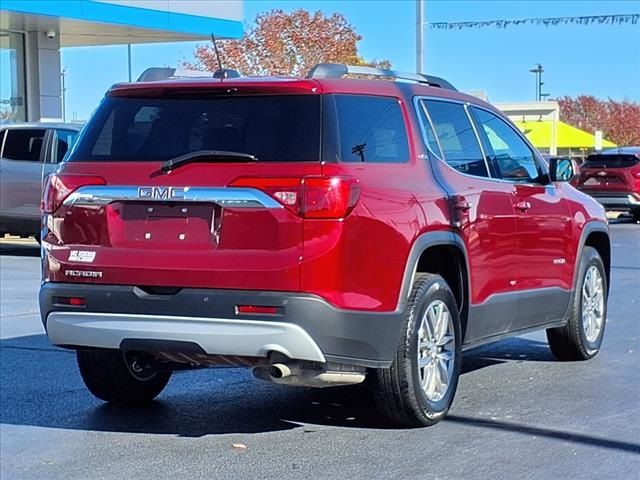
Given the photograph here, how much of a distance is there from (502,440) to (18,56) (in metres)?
20.4

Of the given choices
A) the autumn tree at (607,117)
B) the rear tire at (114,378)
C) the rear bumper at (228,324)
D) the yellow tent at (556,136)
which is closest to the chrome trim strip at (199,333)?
the rear bumper at (228,324)

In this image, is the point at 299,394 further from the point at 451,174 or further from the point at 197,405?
the point at 451,174

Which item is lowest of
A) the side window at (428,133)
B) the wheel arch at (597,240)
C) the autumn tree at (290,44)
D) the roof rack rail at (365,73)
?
the wheel arch at (597,240)

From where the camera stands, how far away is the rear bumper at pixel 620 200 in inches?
942

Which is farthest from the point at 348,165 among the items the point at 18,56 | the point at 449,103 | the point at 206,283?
the point at 18,56

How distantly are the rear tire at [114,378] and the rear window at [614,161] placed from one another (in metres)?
19.3

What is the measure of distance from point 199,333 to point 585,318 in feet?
12.1

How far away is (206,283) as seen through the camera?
5.26 meters

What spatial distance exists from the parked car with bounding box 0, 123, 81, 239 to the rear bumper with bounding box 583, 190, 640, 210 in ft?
42.2

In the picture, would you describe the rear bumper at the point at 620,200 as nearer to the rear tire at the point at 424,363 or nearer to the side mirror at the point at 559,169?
the side mirror at the point at 559,169

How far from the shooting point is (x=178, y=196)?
534 centimetres

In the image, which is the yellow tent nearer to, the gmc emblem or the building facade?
the building facade

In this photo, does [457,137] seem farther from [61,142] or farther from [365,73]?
[61,142]

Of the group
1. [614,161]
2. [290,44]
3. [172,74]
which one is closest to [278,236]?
[172,74]
